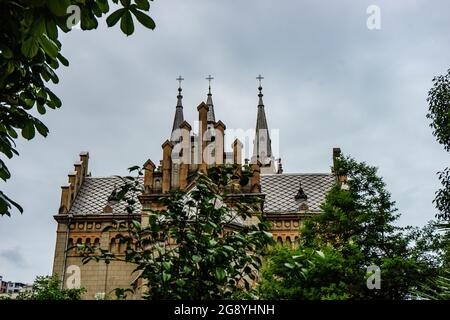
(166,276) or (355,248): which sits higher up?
(355,248)

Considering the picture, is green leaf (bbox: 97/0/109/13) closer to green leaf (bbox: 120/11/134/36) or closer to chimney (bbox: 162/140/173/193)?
green leaf (bbox: 120/11/134/36)

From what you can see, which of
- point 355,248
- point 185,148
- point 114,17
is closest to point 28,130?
point 114,17

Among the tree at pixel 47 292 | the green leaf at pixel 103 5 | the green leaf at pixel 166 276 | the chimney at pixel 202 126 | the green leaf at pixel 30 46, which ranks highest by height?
the chimney at pixel 202 126

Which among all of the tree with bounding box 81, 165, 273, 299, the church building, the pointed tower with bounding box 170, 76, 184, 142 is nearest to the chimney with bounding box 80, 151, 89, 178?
the church building

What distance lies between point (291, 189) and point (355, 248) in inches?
531

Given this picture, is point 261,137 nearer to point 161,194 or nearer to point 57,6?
point 161,194

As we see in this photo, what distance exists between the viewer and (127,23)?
2.94 m

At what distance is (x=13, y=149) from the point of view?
3.73 metres

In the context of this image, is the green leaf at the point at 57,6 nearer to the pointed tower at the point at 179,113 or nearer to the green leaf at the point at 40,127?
the green leaf at the point at 40,127

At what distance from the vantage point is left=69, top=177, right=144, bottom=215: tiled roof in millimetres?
27516

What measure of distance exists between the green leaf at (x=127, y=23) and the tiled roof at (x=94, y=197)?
2390 cm

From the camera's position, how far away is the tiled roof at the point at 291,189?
27.4 meters

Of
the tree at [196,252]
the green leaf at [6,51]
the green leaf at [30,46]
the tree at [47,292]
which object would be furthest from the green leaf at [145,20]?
the tree at [47,292]
